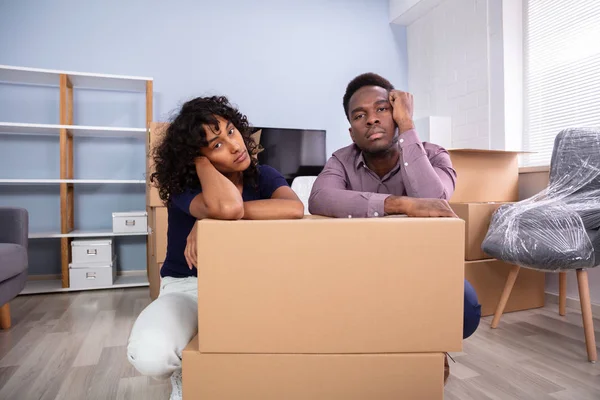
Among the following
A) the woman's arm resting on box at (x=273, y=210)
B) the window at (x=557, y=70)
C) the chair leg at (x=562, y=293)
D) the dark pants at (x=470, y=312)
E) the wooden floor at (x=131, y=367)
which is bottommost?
the wooden floor at (x=131, y=367)

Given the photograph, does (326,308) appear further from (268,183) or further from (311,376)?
(268,183)

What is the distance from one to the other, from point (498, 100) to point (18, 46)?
3555 millimetres

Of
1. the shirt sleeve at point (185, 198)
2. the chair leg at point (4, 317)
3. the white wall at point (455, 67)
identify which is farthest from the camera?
the white wall at point (455, 67)

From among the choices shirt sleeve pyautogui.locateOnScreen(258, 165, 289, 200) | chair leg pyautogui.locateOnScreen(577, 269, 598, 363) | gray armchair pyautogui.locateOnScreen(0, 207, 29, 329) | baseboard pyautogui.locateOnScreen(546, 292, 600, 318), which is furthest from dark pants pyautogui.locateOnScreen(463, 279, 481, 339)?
gray armchair pyautogui.locateOnScreen(0, 207, 29, 329)

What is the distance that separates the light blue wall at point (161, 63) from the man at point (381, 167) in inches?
89.9

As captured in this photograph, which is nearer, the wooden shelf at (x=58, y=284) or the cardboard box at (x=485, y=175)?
the cardboard box at (x=485, y=175)

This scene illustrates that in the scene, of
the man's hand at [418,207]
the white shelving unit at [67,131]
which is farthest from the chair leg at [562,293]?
the white shelving unit at [67,131]

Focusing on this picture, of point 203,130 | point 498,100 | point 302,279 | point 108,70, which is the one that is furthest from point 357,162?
point 108,70

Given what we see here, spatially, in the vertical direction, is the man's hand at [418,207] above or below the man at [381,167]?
below

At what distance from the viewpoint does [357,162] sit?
1358 mm

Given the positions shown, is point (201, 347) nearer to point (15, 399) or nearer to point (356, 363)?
point (356, 363)

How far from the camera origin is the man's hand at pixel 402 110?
1210 mm

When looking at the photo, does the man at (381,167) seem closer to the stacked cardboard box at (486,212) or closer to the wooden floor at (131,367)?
the wooden floor at (131,367)

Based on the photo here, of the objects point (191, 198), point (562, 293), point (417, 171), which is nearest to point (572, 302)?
point (562, 293)
